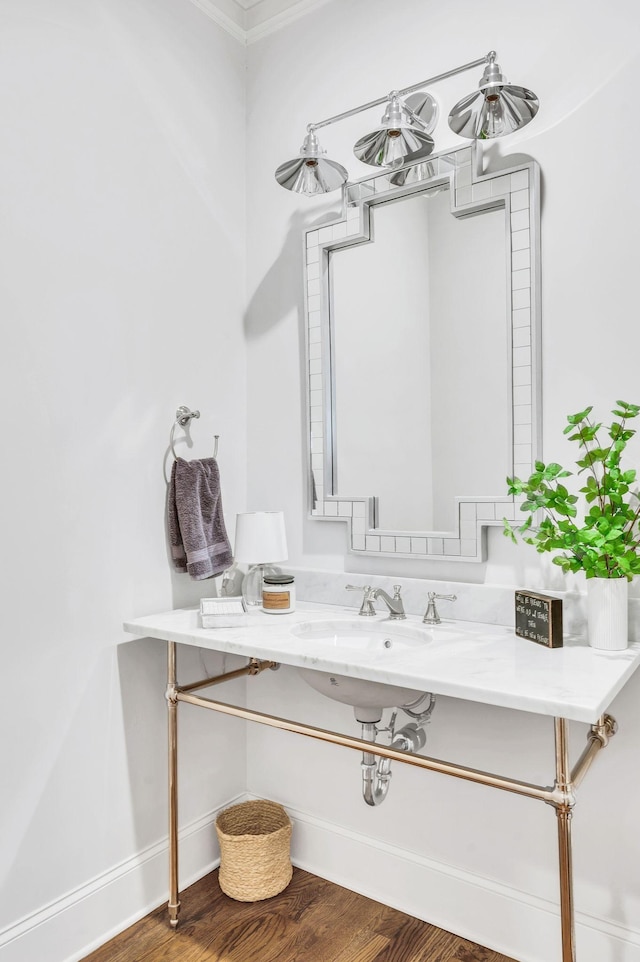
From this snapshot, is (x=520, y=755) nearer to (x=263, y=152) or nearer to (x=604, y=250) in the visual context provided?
(x=604, y=250)

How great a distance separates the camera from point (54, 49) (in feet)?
5.38

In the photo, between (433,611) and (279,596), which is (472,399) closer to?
(433,611)

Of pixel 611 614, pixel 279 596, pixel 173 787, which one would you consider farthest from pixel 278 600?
pixel 611 614

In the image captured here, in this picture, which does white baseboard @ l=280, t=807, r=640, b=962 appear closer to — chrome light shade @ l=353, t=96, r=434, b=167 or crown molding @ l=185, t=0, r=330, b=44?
chrome light shade @ l=353, t=96, r=434, b=167

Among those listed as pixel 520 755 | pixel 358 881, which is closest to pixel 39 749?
pixel 358 881

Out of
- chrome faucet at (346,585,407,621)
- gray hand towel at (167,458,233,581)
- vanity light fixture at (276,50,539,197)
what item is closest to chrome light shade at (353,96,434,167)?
vanity light fixture at (276,50,539,197)

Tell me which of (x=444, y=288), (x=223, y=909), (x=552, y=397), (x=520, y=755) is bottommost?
(x=223, y=909)

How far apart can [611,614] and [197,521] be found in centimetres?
111

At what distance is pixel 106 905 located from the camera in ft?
5.61

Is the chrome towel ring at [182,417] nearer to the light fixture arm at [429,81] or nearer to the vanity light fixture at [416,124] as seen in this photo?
the vanity light fixture at [416,124]

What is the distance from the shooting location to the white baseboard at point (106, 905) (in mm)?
1542

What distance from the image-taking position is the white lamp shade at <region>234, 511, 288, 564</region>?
1862mm

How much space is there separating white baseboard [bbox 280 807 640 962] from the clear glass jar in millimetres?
705

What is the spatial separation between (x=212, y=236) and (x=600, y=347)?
123 centimetres
